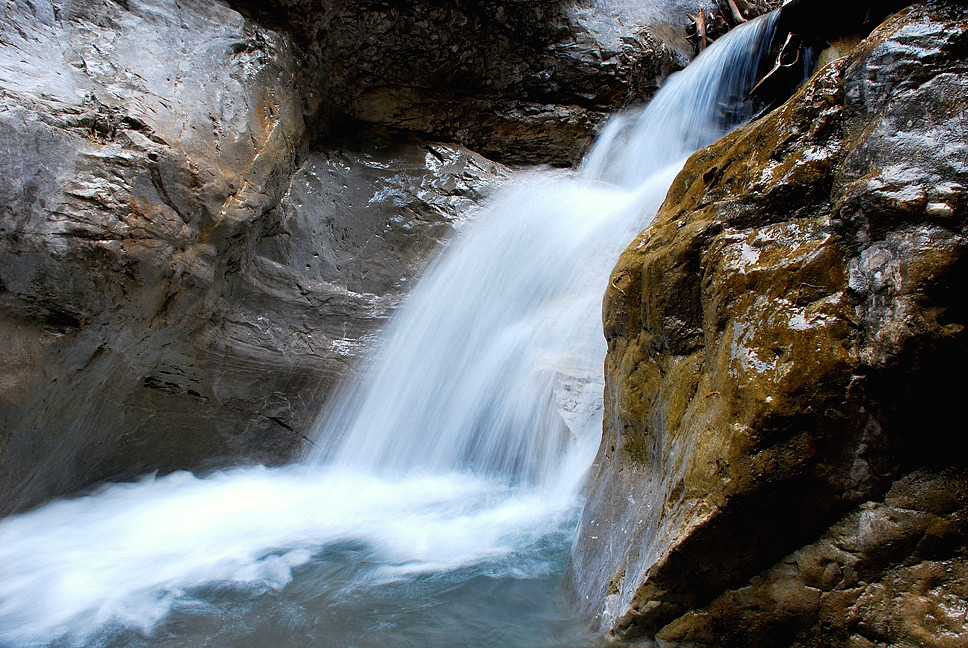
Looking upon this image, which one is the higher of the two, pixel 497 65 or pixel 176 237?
pixel 497 65

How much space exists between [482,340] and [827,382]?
365 centimetres

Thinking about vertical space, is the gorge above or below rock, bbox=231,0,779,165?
below

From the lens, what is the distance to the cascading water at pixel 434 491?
9.39 ft

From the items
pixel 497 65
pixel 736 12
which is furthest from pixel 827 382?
pixel 736 12

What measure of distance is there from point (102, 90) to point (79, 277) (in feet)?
3.94

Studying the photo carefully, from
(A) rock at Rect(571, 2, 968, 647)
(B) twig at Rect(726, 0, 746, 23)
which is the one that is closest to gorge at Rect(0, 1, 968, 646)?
(A) rock at Rect(571, 2, 968, 647)

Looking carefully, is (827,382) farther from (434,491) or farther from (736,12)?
(736,12)

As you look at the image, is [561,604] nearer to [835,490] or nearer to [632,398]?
[632,398]

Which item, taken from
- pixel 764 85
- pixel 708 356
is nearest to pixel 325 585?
pixel 708 356

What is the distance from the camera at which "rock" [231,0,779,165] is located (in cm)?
580

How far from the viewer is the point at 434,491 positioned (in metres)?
4.57

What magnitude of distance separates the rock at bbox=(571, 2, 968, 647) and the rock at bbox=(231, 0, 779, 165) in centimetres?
459

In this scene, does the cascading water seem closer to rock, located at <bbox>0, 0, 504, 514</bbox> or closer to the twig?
rock, located at <bbox>0, 0, 504, 514</bbox>

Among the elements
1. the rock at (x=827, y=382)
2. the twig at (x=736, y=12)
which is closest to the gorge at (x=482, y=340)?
the rock at (x=827, y=382)
